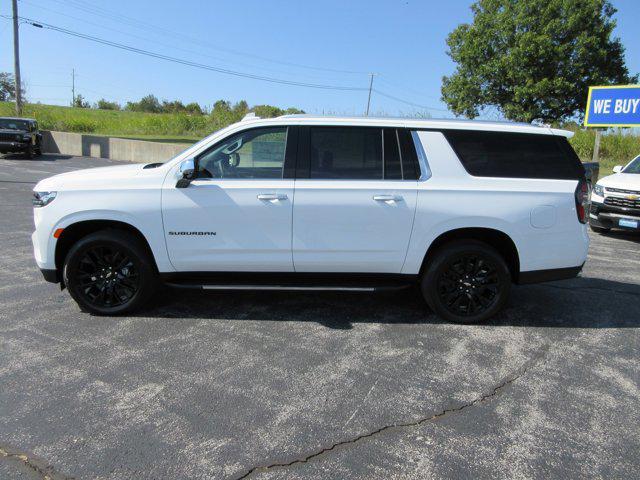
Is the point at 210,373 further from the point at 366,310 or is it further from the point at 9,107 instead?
the point at 9,107

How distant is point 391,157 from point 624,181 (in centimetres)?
683

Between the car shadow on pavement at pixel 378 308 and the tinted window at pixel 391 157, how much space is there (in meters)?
1.41

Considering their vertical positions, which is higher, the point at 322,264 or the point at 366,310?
the point at 322,264

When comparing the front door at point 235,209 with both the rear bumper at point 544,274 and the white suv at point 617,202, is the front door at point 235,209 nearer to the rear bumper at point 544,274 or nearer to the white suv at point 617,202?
the rear bumper at point 544,274

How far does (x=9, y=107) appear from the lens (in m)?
44.2

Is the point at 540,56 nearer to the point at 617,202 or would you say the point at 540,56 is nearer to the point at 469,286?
the point at 617,202

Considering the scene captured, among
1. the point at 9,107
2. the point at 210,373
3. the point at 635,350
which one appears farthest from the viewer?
the point at 9,107

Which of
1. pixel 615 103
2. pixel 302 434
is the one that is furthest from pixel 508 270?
pixel 615 103

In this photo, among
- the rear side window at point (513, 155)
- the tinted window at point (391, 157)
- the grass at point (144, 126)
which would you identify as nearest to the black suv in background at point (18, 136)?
the grass at point (144, 126)

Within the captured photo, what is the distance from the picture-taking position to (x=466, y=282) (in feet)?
15.4

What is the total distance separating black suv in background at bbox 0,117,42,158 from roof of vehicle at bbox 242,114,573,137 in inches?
801

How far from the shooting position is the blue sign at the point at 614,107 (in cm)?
Answer: 1461

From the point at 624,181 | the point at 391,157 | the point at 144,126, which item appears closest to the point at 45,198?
the point at 391,157

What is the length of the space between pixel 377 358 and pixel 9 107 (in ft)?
167
